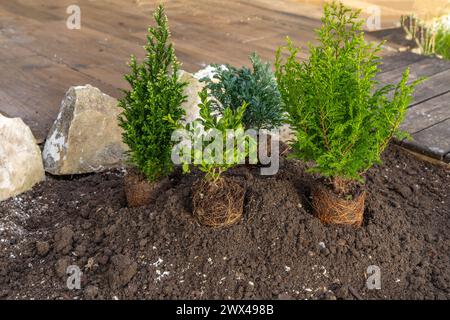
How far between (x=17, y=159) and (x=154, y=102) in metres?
1.11

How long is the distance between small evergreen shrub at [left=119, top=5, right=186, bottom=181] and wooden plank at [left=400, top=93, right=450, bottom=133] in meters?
2.00

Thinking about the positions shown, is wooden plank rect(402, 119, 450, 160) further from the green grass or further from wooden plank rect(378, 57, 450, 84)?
the green grass

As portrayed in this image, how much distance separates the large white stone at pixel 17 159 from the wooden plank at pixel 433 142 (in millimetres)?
2331

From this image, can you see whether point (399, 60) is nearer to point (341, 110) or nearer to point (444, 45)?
point (444, 45)

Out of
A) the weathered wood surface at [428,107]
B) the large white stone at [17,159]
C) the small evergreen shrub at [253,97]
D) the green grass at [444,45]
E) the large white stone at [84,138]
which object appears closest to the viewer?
the small evergreen shrub at [253,97]

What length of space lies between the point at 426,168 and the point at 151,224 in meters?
1.91

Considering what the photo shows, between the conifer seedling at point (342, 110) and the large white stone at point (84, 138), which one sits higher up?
the conifer seedling at point (342, 110)

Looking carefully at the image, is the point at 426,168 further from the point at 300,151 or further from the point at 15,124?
the point at 15,124

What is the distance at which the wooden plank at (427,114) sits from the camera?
428 centimetres

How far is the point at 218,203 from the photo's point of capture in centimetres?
274

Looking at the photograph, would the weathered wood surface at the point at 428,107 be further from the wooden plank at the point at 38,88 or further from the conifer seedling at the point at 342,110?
the wooden plank at the point at 38,88

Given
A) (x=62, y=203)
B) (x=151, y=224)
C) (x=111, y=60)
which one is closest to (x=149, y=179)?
(x=151, y=224)

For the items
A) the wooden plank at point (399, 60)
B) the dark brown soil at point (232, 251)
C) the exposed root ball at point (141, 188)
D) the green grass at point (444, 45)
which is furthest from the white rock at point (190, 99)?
the green grass at point (444, 45)

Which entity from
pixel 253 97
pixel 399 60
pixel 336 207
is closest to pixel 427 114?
pixel 399 60
